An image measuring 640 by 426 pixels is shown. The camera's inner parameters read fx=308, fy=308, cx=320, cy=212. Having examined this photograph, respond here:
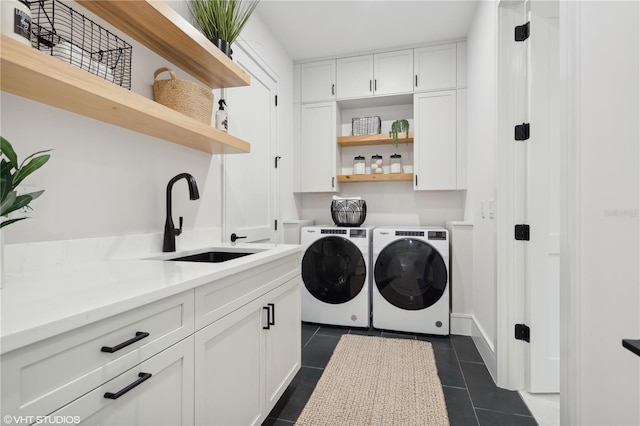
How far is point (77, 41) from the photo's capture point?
1.16m

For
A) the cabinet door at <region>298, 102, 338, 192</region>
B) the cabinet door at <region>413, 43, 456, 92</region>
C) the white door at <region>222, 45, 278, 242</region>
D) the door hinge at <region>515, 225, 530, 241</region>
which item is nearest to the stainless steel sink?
the white door at <region>222, 45, 278, 242</region>

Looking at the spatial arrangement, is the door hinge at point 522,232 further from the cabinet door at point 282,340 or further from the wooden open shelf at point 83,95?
the wooden open shelf at point 83,95

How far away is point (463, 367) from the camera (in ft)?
6.96

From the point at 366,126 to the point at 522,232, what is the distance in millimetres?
1957

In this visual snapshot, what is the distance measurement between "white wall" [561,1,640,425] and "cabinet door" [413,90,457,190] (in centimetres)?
199

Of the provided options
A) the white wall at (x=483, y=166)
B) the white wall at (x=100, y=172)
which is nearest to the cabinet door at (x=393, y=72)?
the white wall at (x=483, y=166)

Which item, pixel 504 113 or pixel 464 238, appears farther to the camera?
pixel 464 238

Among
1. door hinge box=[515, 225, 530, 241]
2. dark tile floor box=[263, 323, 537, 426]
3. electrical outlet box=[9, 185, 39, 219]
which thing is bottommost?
dark tile floor box=[263, 323, 537, 426]

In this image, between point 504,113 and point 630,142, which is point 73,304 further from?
point 504,113

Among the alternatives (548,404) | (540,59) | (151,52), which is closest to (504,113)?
(540,59)

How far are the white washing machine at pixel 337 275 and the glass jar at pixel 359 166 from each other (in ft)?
2.53

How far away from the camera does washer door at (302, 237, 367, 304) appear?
9.05 ft

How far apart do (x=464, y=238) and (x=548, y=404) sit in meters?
1.26

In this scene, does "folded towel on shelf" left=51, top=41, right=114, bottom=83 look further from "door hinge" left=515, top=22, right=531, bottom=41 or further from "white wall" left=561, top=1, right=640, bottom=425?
"door hinge" left=515, top=22, right=531, bottom=41
